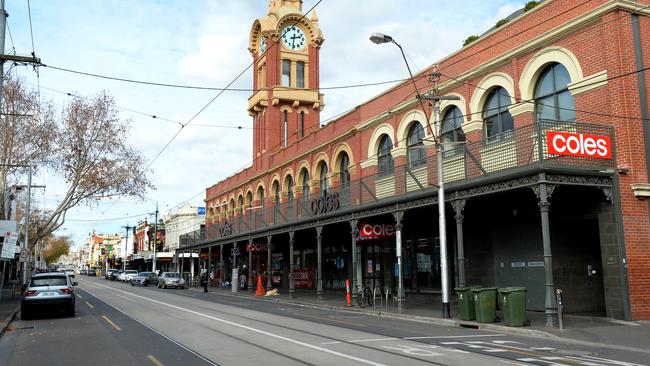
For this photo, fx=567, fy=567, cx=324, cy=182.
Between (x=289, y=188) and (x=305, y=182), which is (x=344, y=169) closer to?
(x=305, y=182)

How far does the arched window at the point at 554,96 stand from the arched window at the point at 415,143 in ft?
21.9

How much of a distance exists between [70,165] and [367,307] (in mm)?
19193

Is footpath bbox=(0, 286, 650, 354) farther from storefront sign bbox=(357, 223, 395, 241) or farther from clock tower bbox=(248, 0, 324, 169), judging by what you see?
clock tower bbox=(248, 0, 324, 169)

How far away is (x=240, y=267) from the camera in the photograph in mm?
51875

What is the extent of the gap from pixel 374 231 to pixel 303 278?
16300 millimetres

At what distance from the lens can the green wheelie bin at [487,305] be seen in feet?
54.5

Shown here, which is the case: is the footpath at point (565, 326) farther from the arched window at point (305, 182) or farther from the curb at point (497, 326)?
the arched window at point (305, 182)

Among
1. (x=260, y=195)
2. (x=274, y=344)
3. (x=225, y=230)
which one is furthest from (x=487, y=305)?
(x=260, y=195)

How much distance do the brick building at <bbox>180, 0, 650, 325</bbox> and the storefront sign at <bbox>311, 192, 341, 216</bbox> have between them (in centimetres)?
6

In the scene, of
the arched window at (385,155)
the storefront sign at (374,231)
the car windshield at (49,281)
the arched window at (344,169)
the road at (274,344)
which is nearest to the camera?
the road at (274,344)

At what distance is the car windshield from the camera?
19453 mm

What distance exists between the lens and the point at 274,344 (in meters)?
12.0

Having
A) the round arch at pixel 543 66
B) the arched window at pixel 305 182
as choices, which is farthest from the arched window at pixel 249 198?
the round arch at pixel 543 66

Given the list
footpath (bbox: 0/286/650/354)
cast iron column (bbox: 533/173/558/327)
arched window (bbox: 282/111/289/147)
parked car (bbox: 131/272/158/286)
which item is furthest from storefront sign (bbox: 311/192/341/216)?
parked car (bbox: 131/272/158/286)
